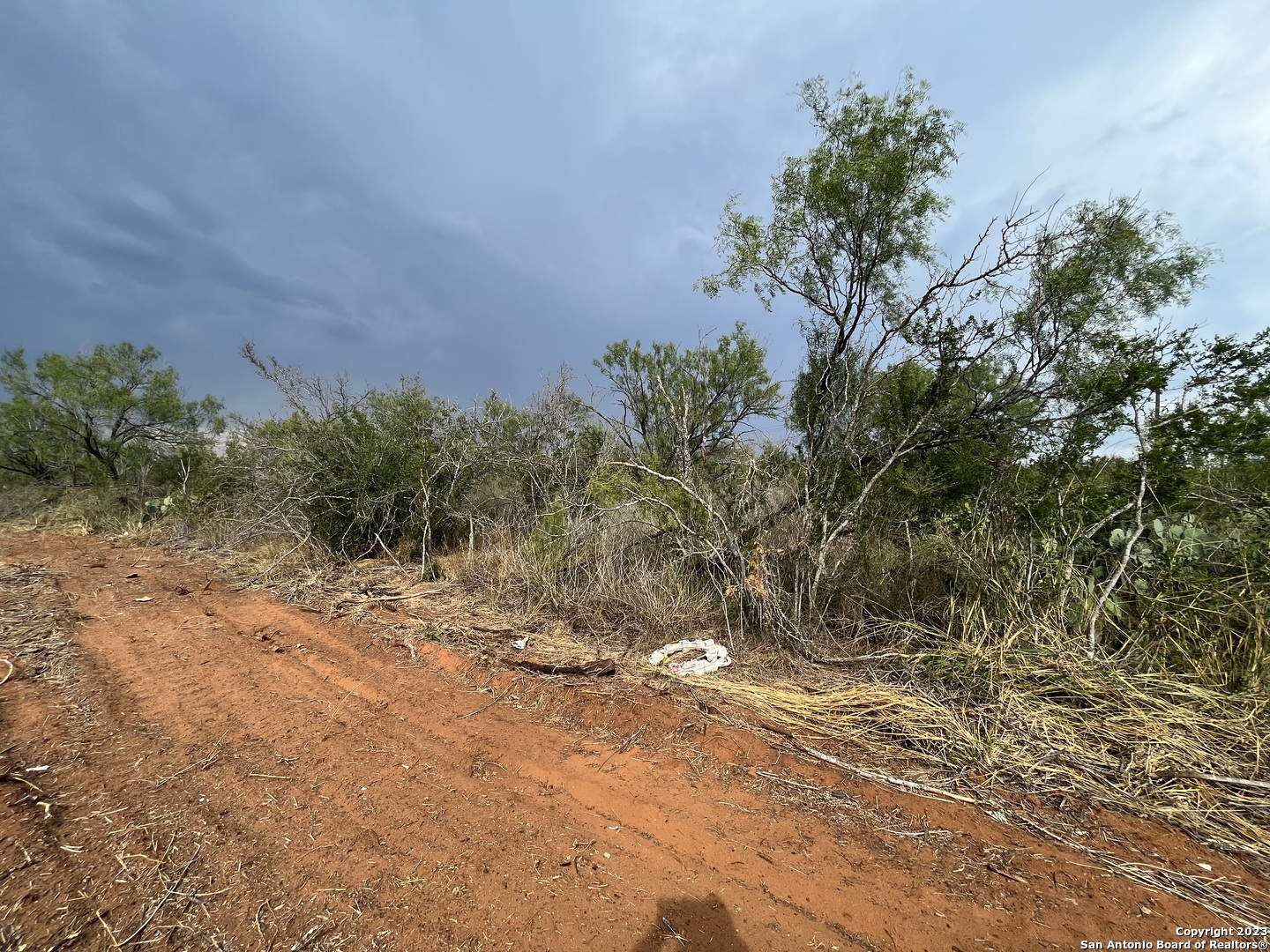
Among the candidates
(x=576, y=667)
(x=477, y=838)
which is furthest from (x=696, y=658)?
(x=477, y=838)

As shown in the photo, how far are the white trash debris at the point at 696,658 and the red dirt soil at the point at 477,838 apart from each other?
21.6 inches

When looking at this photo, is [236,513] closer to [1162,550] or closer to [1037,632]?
[1037,632]

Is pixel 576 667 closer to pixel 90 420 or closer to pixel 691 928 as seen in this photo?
pixel 691 928

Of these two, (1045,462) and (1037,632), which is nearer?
(1037,632)

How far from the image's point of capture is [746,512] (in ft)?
17.6

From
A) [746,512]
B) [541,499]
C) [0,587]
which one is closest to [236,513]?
[0,587]

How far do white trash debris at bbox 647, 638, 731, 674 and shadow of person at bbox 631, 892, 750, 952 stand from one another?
2.21 m

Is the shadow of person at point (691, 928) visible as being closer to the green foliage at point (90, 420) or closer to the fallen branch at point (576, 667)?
the fallen branch at point (576, 667)

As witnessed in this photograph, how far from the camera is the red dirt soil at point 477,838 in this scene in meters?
1.96

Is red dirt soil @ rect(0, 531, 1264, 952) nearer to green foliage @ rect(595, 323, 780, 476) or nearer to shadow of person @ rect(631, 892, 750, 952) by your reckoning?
shadow of person @ rect(631, 892, 750, 952)

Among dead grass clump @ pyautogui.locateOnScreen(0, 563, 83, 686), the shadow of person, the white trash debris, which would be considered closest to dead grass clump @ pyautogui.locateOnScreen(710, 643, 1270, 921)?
the white trash debris

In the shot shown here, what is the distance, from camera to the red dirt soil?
1.96 meters

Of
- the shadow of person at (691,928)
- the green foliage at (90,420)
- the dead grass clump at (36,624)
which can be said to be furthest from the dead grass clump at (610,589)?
the green foliage at (90,420)

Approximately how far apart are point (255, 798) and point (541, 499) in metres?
6.27
